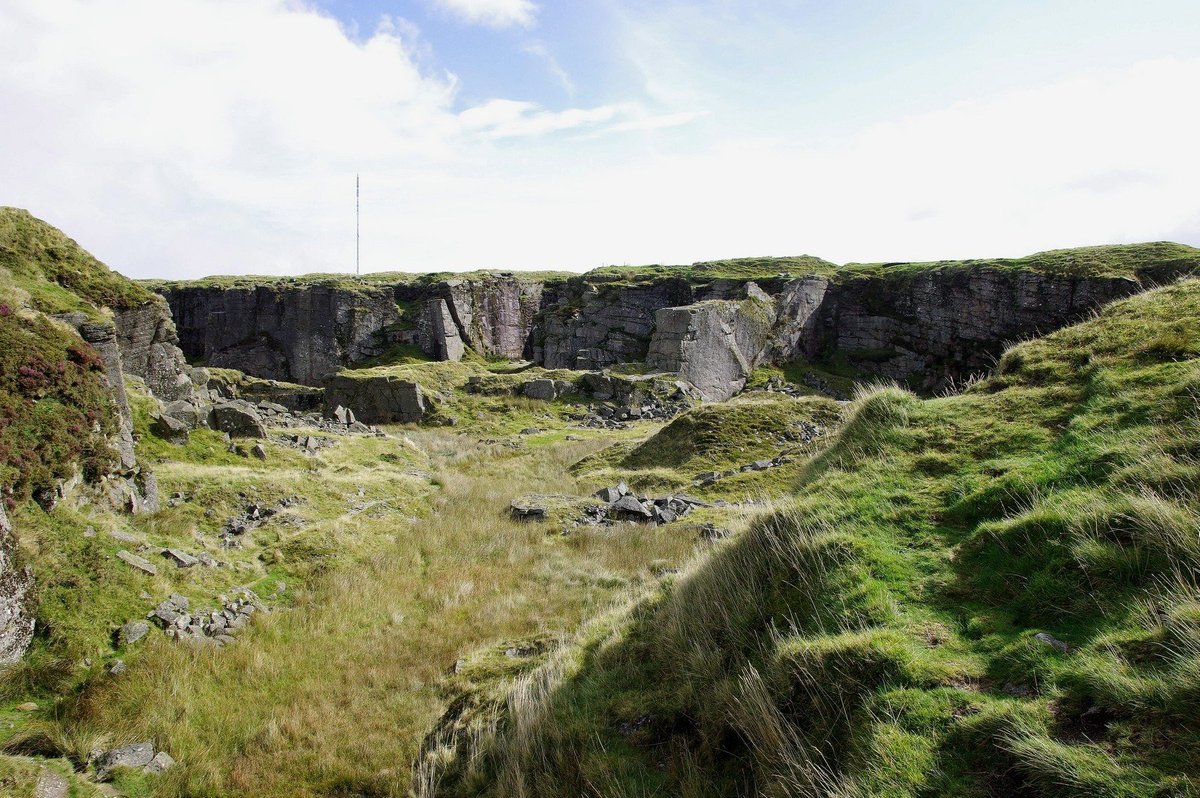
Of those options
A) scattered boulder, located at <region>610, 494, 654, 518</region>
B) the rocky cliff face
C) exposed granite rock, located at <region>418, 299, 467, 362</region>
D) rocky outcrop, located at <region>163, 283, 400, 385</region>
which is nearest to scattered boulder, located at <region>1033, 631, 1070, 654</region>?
scattered boulder, located at <region>610, 494, 654, 518</region>

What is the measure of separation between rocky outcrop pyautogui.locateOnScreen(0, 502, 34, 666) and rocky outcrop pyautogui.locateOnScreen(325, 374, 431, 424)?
109 ft

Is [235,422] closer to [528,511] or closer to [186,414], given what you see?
[186,414]

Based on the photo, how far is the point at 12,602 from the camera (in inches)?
323

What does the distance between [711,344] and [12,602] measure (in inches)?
1926

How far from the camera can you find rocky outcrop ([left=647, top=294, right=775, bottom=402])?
51.5 metres

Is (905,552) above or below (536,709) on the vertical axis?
above

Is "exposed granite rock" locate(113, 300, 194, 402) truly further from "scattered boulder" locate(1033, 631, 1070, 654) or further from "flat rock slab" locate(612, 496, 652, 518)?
"scattered boulder" locate(1033, 631, 1070, 654)

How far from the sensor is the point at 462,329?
226 feet

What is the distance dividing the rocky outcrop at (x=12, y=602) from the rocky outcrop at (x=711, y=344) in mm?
44401

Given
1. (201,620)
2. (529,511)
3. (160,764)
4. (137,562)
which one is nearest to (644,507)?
(529,511)

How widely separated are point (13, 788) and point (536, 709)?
192 inches

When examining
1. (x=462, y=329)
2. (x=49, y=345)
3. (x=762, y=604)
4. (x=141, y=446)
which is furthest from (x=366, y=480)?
(x=462, y=329)

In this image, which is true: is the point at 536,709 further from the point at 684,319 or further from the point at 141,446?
the point at 684,319

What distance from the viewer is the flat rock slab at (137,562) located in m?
10.6
